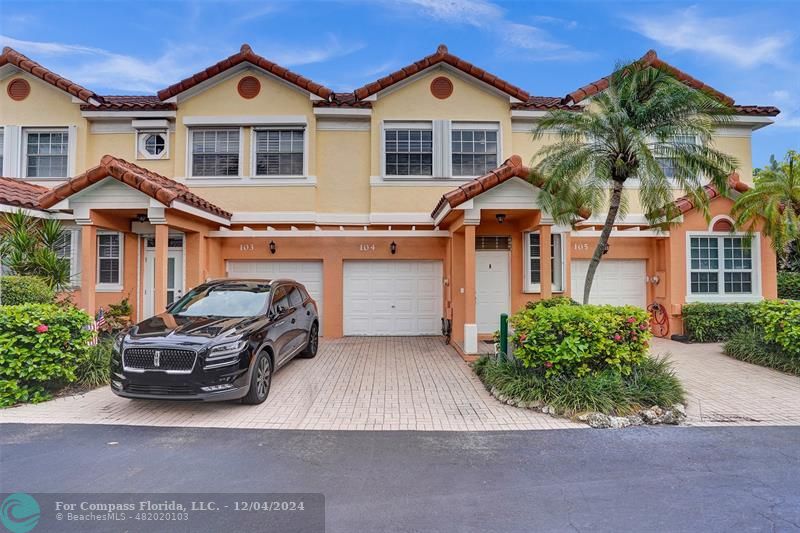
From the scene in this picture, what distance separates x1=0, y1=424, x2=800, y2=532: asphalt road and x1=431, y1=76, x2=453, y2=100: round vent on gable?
952cm

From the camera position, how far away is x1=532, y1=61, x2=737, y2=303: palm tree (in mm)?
6648

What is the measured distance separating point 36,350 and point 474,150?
10.5m

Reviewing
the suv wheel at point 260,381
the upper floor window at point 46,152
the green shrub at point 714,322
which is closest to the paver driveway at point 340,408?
the suv wheel at point 260,381

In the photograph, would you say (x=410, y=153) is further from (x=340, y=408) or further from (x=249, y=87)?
(x=340, y=408)

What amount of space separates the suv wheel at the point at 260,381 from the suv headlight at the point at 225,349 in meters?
0.45

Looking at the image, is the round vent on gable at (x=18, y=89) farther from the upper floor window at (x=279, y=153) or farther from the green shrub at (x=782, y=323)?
the green shrub at (x=782, y=323)

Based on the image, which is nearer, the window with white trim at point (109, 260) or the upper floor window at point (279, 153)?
the window with white trim at point (109, 260)

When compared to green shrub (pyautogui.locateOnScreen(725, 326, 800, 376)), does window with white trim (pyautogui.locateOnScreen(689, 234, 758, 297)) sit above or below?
above

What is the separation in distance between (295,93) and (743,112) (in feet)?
43.6

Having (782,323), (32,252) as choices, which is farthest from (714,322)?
(32,252)

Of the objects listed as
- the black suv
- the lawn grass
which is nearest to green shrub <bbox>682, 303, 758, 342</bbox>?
the lawn grass

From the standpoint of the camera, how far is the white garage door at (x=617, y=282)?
11719 mm

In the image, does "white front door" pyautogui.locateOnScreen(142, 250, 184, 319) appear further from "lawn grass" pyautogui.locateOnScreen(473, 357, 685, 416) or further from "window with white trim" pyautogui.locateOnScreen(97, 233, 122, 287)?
"lawn grass" pyautogui.locateOnScreen(473, 357, 685, 416)

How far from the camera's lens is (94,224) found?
337 inches
